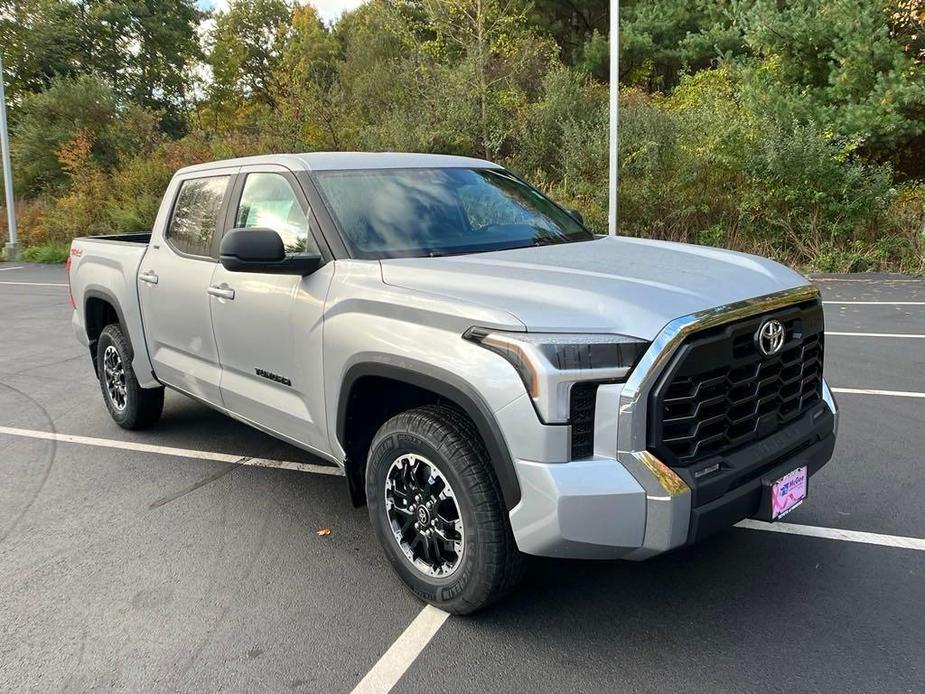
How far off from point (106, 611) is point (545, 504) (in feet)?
6.69

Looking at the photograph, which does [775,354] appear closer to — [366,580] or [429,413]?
[429,413]

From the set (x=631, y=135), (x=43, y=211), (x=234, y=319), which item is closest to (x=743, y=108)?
(x=631, y=135)

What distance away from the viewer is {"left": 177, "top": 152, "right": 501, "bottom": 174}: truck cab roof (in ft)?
13.0

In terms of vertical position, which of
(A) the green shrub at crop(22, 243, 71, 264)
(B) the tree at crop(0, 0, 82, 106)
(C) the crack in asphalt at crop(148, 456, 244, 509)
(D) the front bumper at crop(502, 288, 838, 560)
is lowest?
(C) the crack in asphalt at crop(148, 456, 244, 509)

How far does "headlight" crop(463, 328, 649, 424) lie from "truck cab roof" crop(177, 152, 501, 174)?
1.88 m

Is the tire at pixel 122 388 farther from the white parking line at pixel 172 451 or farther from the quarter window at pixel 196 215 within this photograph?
the quarter window at pixel 196 215

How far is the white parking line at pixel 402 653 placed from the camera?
2.75m

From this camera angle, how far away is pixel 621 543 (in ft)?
8.50

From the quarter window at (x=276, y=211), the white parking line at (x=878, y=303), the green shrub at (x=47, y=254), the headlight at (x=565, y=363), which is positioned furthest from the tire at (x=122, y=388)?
the green shrub at (x=47, y=254)

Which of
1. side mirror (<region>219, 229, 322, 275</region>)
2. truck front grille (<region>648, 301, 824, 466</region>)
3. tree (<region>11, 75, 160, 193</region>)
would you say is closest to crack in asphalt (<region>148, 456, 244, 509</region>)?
side mirror (<region>219, 229, 322, 275</region>)

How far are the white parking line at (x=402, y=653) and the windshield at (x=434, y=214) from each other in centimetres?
159

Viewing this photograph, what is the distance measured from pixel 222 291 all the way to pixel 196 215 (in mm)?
880

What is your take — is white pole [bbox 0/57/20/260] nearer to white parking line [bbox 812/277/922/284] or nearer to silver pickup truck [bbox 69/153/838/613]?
white parking line [bbox 812/277/922/284]

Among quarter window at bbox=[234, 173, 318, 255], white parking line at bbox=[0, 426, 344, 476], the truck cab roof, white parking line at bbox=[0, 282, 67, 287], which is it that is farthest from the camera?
white parking line at bbox=[0, 282, 67, 287]
